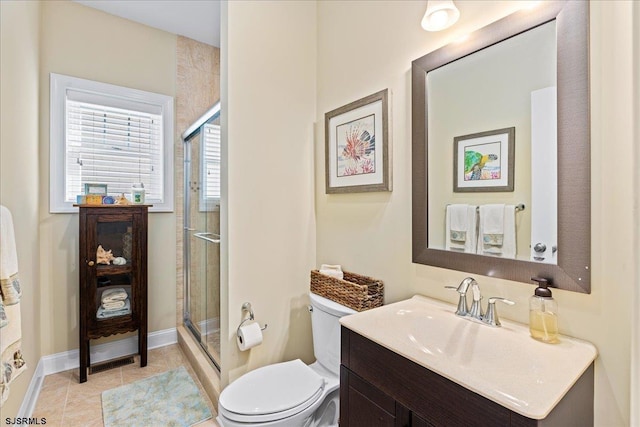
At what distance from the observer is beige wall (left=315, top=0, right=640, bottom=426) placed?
82 cm

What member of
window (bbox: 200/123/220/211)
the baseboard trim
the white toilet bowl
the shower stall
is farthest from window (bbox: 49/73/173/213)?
the white toilet bowl

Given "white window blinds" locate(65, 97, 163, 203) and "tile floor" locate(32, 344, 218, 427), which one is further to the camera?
"white window blinds" locate(65, 97, 163, 203)

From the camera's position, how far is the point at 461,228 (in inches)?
47.1

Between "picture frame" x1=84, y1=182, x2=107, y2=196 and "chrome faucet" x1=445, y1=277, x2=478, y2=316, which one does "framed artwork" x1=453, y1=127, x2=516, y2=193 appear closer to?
"chrome faucet" x1=445, y1=277, x2=478, y2=316

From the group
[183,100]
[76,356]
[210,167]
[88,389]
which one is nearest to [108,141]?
[183,100]

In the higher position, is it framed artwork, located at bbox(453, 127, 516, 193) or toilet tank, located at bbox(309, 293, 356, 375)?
framed artwork, located at bbox(453, 127, 516, 193)

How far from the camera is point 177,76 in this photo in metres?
2.68

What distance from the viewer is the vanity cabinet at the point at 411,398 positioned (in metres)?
0.71

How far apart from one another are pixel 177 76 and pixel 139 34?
0.40 metres

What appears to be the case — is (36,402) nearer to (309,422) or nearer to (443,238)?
(309,422)

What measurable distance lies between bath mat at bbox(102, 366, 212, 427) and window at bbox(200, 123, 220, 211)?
124cm

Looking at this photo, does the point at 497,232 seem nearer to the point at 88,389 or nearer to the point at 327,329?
the point at 327,329

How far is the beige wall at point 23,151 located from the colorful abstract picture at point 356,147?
161 centimetres

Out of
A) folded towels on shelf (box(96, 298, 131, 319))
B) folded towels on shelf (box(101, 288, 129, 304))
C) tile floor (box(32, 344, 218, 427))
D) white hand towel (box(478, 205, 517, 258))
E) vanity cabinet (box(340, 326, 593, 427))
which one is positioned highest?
white hand towel (box(478, 205, 517, 258))
